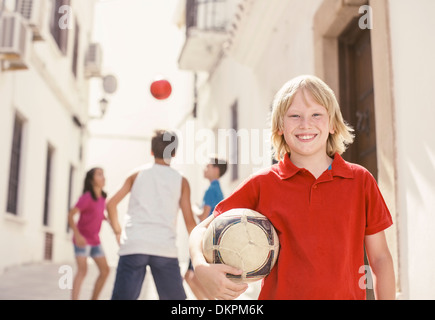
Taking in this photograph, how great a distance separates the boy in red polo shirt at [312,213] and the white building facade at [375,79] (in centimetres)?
162

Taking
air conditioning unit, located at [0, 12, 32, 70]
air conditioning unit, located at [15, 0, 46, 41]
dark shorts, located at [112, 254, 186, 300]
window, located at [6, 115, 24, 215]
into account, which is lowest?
dark shorts, located at [112, 254, 186, 300]

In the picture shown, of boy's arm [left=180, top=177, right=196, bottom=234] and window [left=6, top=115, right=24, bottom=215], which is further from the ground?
window [left=6, top=115, right=24, bottom=215]

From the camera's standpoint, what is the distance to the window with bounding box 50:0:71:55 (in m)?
13.2

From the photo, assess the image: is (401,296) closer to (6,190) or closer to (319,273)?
(319,273)

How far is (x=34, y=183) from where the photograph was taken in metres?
11.8

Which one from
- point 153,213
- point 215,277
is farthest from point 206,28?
point 215,277

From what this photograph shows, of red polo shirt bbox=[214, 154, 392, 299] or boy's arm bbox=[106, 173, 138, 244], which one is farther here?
boy's arm bbox=[106, 173, 138, 244]

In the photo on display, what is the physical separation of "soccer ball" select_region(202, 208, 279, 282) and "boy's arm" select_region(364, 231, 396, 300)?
39 cm

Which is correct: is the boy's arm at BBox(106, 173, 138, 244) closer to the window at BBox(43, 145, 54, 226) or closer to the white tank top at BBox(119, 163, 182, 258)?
the white tank top at BBox(119, 163, 182, 258)

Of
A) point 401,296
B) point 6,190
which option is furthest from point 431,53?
point 6,190

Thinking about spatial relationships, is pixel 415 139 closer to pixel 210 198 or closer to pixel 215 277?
pixel 215 277

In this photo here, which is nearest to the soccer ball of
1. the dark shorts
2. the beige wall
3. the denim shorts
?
the beige wall

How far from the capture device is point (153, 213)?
14.5ft

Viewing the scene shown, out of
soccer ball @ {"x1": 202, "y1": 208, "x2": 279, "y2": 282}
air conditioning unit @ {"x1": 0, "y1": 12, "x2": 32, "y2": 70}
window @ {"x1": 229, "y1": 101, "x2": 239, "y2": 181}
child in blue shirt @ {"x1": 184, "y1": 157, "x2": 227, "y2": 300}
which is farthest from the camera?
window @ {"x1": 229, "y1": 101, "x2": 239, "y2": 181}
